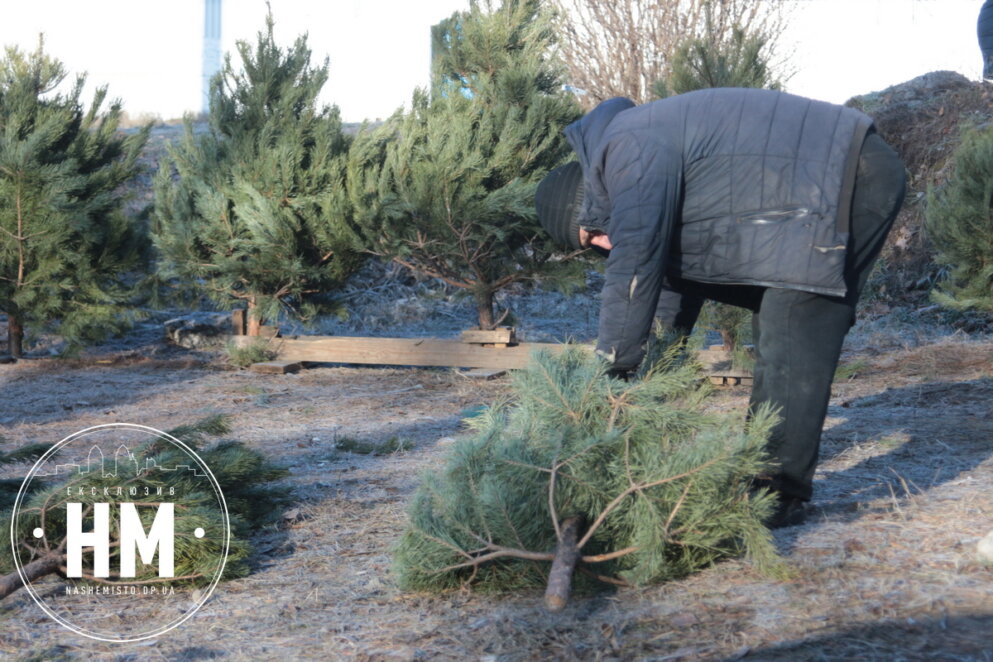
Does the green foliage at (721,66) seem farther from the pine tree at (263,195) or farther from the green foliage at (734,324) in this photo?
the pine tree at (263,195)

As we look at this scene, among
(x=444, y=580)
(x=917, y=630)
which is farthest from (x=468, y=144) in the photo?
(x=917, y=630)

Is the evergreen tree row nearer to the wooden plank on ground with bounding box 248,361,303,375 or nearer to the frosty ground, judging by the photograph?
the wooden plank on ground with bounding box 248,361,303,375

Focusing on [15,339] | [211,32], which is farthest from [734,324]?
[211,32]

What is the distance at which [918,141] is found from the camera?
1187 cm

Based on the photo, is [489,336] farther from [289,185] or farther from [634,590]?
[634,590]

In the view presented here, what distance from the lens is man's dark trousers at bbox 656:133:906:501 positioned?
2.90 m

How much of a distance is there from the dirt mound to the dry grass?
616 centimetres

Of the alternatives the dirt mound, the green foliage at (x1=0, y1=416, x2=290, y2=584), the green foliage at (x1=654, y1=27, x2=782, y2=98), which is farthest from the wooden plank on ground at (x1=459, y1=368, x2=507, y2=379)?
the dirt mound

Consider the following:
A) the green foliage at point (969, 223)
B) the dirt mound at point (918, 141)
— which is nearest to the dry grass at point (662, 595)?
the green foliage at point (969, 223)

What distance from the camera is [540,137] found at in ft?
24.3

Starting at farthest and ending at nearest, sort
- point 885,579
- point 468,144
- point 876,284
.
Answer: point 876,284 → point 468,144 → point 885,579

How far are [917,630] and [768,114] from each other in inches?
61.6

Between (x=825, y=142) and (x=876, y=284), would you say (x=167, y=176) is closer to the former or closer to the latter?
(x=825, y=142)

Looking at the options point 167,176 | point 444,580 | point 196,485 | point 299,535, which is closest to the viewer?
point 444,580
